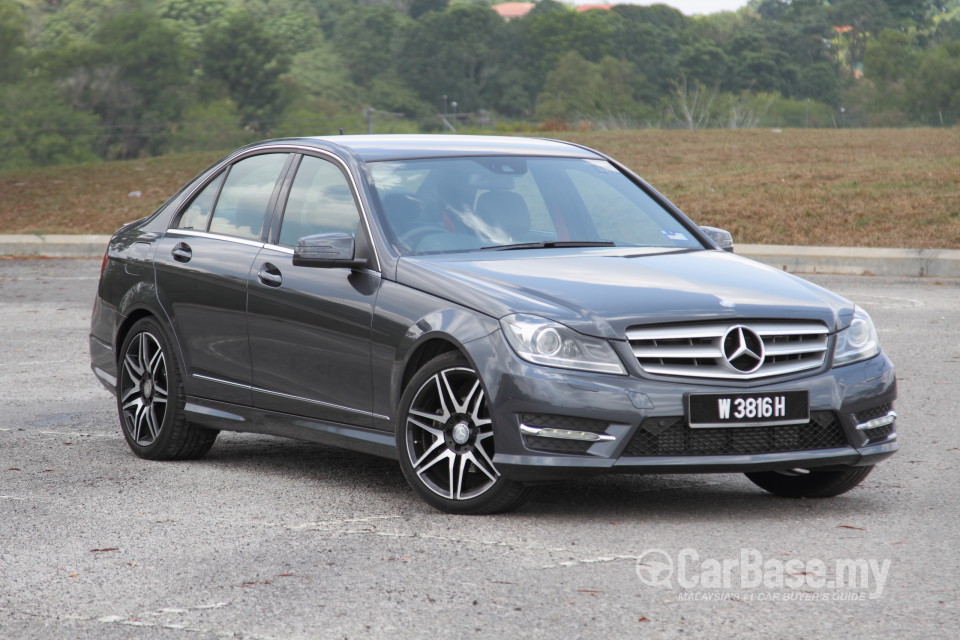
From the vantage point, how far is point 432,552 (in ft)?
17.1

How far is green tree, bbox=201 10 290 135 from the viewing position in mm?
97375

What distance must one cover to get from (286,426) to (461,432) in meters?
1.28

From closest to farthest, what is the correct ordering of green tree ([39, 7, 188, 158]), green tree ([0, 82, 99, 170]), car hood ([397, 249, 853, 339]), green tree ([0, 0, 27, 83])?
car hood ([397, 249, 853, 339]) < green tree ([0, 82, 99, 170]) < green tree ([0, 0, 27, 83]) < green tree ([39, 7, 188, 158])

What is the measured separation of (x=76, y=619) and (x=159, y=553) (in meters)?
0.88

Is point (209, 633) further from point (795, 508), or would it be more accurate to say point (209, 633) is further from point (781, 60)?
point (781, 60)

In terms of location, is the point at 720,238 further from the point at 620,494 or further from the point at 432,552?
the point at 432,552

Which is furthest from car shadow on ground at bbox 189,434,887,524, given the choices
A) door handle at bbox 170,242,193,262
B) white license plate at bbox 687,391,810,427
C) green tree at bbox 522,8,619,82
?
green tree at bbox 522,8,619,82

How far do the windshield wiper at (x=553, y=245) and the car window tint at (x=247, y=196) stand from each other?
1306 mm

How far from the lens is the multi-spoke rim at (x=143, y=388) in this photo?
752 cm

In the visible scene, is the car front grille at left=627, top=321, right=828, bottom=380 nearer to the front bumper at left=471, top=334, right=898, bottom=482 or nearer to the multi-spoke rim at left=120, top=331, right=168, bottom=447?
the front bumper at left=471, top=334, right=898, bottom=482

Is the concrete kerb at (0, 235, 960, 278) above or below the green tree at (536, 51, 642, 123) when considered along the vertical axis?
above

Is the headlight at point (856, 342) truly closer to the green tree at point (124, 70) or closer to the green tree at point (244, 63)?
the green tree at point (124, 70)

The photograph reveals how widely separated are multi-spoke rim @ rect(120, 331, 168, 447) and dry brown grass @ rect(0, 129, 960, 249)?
15278 mm

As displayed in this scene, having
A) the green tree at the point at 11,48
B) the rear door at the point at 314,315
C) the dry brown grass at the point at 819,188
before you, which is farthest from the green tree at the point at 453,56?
the rear door at the point at 314,315
